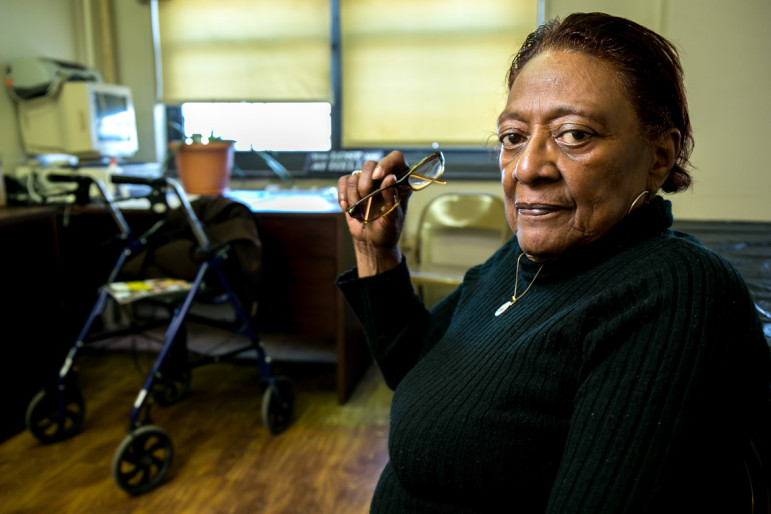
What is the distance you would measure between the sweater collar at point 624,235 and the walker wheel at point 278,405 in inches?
63.8

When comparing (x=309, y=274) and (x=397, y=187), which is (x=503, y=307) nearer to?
(x=397, y=187)

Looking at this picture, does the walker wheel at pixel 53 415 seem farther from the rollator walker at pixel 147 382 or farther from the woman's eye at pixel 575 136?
the woman's eye at pixel 575 136

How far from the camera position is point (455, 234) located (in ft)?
10.3

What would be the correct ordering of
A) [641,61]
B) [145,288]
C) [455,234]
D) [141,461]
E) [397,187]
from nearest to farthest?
[641,61] < [397,187] < [141,461] < [145,288] < [455,234]

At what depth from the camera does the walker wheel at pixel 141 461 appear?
5.64ft

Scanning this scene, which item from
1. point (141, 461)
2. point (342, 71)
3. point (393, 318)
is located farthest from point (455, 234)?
point (393, 318)

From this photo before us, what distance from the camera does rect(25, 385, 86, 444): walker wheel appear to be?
6.68 ft

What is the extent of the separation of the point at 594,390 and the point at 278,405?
178cm

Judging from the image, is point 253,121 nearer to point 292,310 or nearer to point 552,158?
point 292,310

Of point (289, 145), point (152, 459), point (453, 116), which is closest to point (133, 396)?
point (152, 459)

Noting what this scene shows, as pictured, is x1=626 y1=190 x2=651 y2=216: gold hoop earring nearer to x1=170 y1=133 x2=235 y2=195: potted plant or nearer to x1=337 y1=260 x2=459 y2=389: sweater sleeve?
x1=337 y1=260 x2=459 y2=389: sweater sleeve

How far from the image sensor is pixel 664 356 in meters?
0.52

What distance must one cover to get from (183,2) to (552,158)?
3211mm

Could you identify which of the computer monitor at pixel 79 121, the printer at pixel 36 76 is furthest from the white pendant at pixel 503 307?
the printer at pixel 36 76
